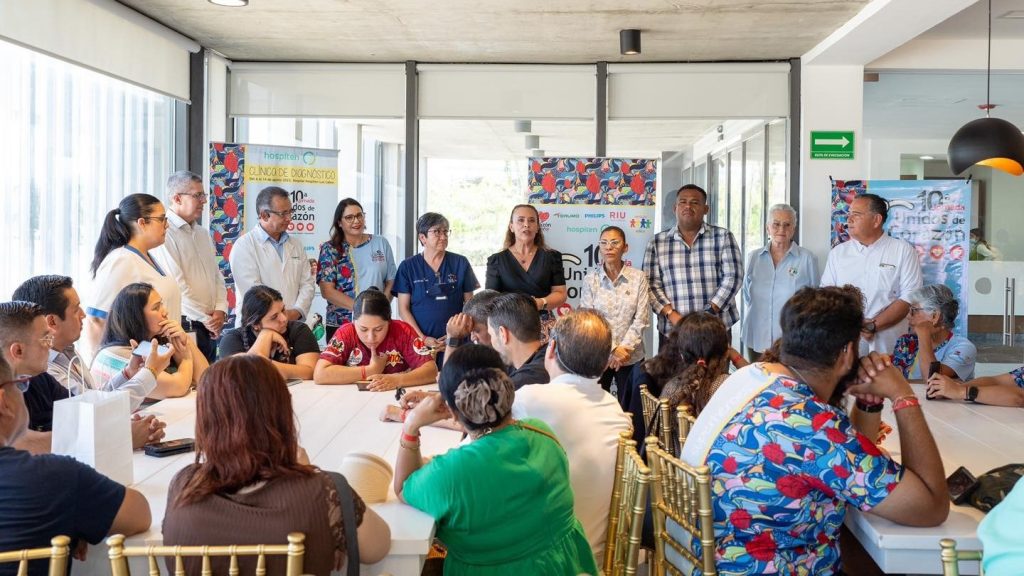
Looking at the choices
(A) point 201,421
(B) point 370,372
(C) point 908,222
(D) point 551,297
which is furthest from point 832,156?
(A) point 201,421

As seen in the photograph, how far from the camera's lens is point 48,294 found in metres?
3.42

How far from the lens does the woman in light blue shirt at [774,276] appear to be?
677cm

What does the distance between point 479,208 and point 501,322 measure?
4.64 meters

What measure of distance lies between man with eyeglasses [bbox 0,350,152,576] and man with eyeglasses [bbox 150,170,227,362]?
357 cm

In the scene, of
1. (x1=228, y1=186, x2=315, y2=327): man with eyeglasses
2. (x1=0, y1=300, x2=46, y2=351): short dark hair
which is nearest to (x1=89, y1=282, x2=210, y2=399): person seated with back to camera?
(x1=0, y1=300, x2=46, y2=351): short dark hair

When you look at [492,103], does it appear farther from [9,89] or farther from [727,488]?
[727,488]

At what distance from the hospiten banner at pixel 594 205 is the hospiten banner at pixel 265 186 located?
5.50 feet

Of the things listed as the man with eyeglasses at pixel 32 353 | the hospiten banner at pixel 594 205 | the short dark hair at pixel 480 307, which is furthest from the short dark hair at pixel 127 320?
the hospiten banner at pixel 594 205

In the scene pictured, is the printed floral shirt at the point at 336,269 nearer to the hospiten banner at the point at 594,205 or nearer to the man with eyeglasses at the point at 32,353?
the hospiten banner at the point at 594,205

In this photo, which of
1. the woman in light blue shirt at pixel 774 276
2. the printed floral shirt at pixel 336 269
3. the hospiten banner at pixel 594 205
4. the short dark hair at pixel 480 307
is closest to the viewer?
the short dark hair at pixel 480 307

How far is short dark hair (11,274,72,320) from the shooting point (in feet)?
11.2

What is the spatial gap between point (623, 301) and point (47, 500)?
4370 mm

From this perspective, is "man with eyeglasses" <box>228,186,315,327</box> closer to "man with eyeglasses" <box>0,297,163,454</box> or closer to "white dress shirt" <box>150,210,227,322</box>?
"white dress shirt" <box>150,210,227,322</box>

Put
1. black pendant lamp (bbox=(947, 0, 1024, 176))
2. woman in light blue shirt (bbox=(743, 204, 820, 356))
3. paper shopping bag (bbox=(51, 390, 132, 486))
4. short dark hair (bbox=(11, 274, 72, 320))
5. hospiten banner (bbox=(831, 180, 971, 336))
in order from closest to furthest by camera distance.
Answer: paper shopping bag (bbox=(51, 390, 132, 486)) → short dark hair (bbox=(11, 274, 72, 320)) → black pendant lamp (bbox=(947, 0, 1024, 176)) → woman in light blue shirt (bbox=(743, 204, 820, 356)) → hospiten banner (bbox=(831, 180, 971, 336))
